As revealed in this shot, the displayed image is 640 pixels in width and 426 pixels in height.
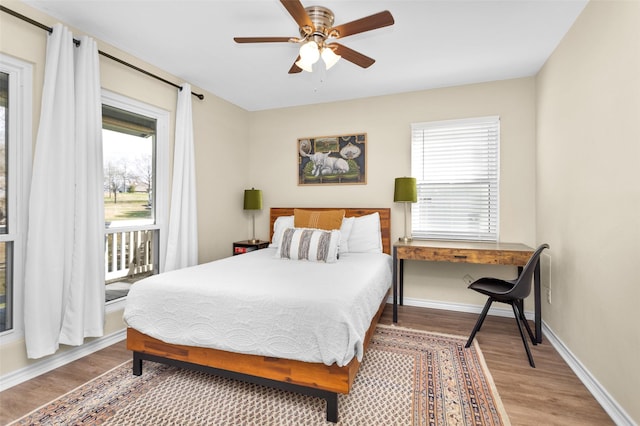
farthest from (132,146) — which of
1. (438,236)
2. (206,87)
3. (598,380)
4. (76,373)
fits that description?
(598,380)

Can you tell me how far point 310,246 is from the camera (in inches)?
121

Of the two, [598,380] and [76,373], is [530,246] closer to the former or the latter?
[598,380]

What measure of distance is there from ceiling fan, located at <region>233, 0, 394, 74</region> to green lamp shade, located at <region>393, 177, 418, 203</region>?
154cm

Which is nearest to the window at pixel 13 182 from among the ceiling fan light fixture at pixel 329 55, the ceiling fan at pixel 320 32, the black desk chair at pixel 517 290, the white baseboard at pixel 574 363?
the ceiling fan at pixel 320 32

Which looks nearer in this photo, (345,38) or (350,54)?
(350,54)

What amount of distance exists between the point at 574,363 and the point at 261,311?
7.47 feet

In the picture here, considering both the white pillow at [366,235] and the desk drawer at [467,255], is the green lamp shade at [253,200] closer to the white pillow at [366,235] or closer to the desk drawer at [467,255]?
the white pillow at [366,235]

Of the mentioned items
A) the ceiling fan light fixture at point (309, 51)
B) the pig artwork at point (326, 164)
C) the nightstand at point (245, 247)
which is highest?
the ceiling fan light fixture at point (309, 51)

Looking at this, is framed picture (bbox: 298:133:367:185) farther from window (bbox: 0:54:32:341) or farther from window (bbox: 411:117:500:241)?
window (bbox: 0:54:32:341)

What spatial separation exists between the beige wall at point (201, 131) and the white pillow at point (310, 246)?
4.05 ft

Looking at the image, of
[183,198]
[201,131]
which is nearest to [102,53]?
[201,131]

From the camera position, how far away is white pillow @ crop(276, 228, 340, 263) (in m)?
3.02

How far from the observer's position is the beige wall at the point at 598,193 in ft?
5.42

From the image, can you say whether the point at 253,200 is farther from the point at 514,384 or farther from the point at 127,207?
the point at 514,384
